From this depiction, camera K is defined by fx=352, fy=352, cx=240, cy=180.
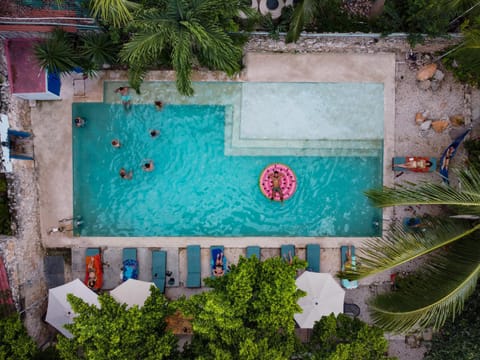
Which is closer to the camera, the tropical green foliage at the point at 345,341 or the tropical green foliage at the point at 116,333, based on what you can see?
the tropical green foliage at the point at 116,333

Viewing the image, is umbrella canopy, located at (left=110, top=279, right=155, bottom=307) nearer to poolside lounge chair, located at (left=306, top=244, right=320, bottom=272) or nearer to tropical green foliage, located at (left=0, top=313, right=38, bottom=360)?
tropical green foliage, located at (left=0, top=313, right=38, bottom=360)

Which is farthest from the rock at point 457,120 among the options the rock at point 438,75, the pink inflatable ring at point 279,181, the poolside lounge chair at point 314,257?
the poolside lounge chair at point 314,257

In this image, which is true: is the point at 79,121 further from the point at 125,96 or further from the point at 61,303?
the point at 61,303

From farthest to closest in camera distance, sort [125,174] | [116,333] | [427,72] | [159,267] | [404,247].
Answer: [125,174] < [159,267] < [427,72] < [116,333] < [404,247]

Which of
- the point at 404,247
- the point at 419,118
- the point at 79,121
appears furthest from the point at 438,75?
the point at 79,121

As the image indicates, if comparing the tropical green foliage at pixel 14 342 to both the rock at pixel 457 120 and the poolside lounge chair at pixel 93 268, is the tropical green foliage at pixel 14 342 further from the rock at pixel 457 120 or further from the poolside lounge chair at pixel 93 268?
the rock at pixel 457 120

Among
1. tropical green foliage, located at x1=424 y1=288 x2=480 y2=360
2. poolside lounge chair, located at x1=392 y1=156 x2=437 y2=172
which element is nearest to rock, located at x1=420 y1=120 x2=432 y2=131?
poolside lounge chair, located at x1=392 y1=156 x2=437 y2=172

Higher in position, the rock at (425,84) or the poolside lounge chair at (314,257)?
the rock at (425,84)
